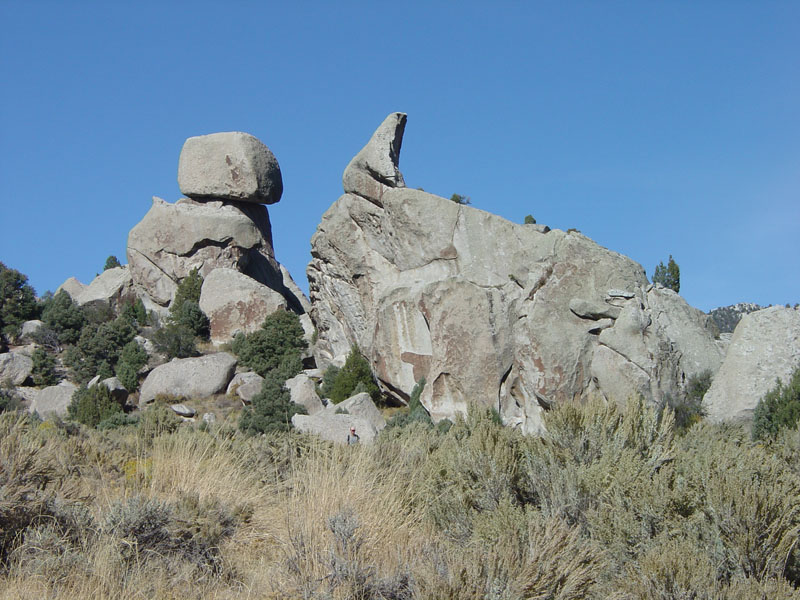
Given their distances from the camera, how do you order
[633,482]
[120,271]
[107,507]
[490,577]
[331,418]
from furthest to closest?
[120,271] → [331,418] → [107,507] → [633,482] → [490,577]

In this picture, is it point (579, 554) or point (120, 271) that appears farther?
point (120, 271)

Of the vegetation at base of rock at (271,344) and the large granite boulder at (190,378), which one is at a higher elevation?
the vegetation at base of rock at (271,344)

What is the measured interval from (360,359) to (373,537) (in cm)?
2591

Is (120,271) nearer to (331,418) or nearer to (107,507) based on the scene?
(331,418)

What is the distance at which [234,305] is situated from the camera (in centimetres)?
3903

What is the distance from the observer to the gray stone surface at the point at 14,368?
35344 millimetres

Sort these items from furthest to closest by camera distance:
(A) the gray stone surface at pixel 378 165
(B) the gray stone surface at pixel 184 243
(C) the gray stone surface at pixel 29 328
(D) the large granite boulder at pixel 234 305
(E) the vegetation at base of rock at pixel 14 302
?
(B) the gray stone surface at pixel 184 243 → (E) the vegetation at base of rock at pixel 14 302 → (C) the gray stone surface at pixel 29 328 → (D) the large granite boulder at pixel 234 305 → (A) the gray stone surface at pixel 378 165

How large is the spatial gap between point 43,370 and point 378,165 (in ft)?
59.6

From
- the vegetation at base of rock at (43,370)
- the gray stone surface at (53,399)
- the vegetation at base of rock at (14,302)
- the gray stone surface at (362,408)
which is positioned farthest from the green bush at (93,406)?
the vegetation at base of rock at (14,302)

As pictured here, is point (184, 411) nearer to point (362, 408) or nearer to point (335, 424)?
point (362, 408)

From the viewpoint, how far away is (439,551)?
498 cm

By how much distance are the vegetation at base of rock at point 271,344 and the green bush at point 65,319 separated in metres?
8.99

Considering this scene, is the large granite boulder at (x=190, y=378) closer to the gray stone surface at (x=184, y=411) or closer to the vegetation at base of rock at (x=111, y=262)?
the gray stone surface at (x=184, y=411)

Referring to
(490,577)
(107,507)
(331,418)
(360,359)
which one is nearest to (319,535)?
(490,577)
